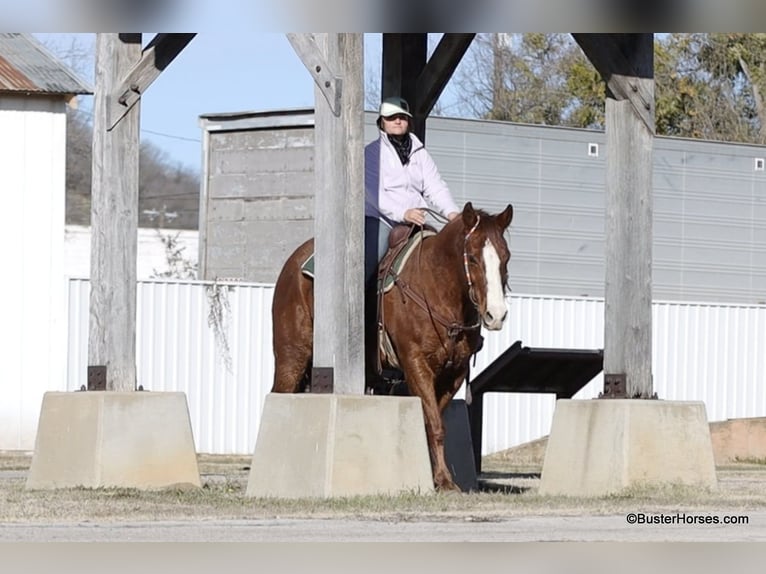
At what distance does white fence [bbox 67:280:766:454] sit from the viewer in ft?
90.5

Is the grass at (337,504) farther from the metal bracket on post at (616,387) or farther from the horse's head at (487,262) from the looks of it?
the horse's head at (487,262)

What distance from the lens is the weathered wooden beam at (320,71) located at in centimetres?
1271

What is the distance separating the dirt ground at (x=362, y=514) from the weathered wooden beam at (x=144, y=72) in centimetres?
312

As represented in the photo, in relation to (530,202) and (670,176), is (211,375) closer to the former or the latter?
(530,202)

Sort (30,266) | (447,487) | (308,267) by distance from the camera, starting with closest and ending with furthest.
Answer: (447,487) < (308,267) < (30,266)

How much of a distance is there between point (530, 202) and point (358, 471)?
20.8 metres

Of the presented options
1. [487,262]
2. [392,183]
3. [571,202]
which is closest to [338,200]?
[487,262]

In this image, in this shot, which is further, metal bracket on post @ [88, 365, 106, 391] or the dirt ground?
metal bracket on post @ [88, 365, 106, 391]

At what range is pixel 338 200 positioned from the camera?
1280 cm

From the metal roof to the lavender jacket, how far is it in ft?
47.9

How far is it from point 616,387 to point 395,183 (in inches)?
93.5

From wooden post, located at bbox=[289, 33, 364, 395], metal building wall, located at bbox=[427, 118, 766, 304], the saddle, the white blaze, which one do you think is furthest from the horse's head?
metal building wall, located at bbox=[427, 118, 766, 304]

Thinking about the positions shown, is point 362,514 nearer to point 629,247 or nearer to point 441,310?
point 441,310

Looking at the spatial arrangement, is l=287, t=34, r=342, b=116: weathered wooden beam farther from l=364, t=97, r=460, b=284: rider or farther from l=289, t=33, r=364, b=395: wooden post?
l=364, t=97, r=460, b=284: rider
